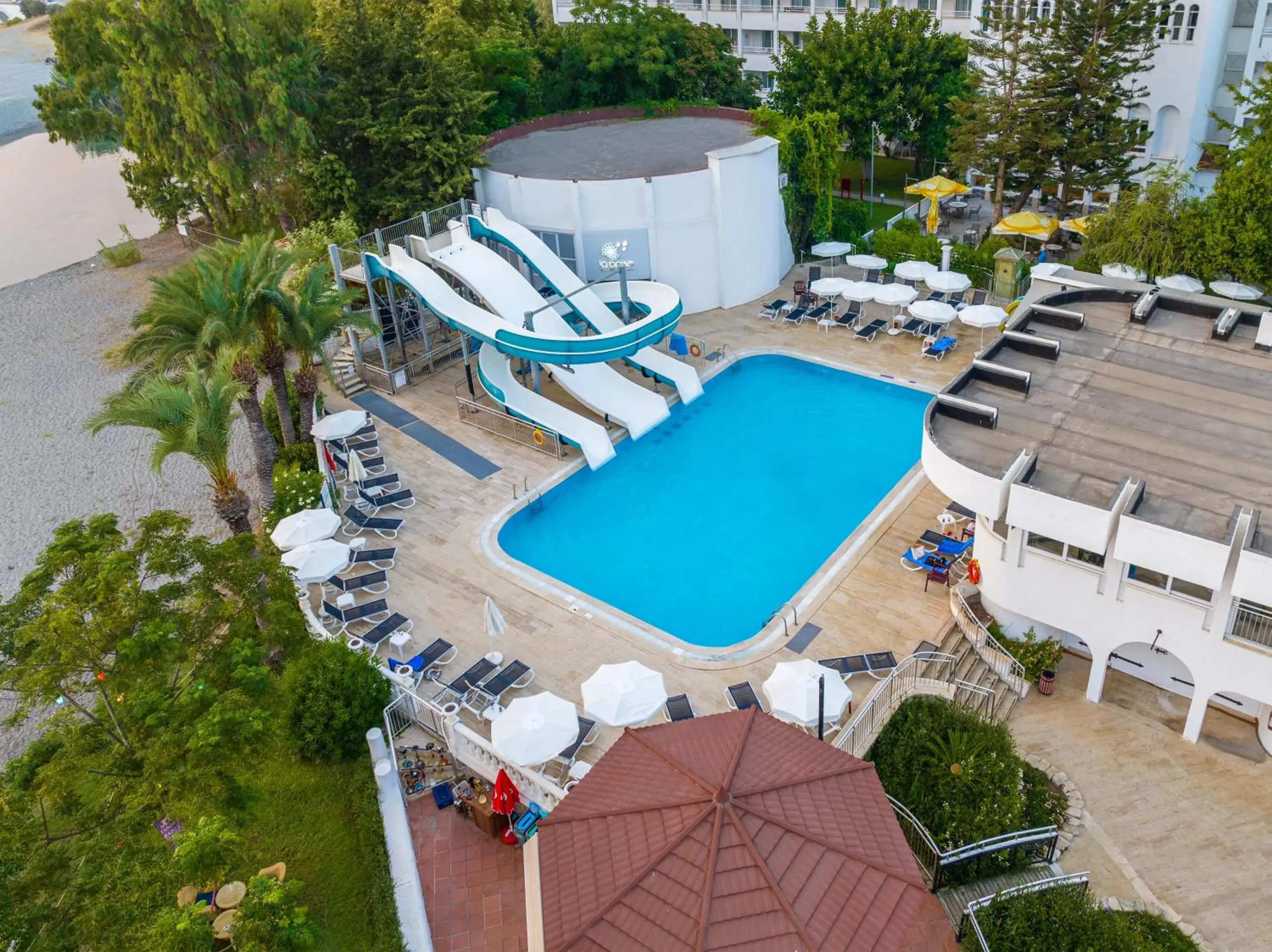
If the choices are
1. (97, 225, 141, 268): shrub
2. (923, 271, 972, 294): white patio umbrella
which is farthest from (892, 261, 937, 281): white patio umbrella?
(97, 225, 141, 268): shrub

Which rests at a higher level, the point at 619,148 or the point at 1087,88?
the point at 1087,88

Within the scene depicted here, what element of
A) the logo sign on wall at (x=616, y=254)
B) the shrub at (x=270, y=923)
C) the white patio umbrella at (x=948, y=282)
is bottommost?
the shrub at (x=270, y=923)

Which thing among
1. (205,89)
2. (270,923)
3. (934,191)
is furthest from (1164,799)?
(205,89)

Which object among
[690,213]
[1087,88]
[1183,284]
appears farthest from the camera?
[1087,88]

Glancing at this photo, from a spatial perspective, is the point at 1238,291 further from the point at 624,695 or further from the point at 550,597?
the point at 624,695

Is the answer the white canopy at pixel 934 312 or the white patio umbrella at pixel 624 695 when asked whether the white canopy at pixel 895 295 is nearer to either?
the white canopy at pixel 934 312

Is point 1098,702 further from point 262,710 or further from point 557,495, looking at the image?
point 262,710

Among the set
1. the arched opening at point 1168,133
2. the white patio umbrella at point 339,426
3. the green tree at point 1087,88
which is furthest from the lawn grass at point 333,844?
the arched opening at point 1168,133

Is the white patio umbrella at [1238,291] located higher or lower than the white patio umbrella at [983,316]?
higher

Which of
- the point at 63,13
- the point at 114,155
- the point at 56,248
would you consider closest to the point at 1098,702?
the point at 63,13
